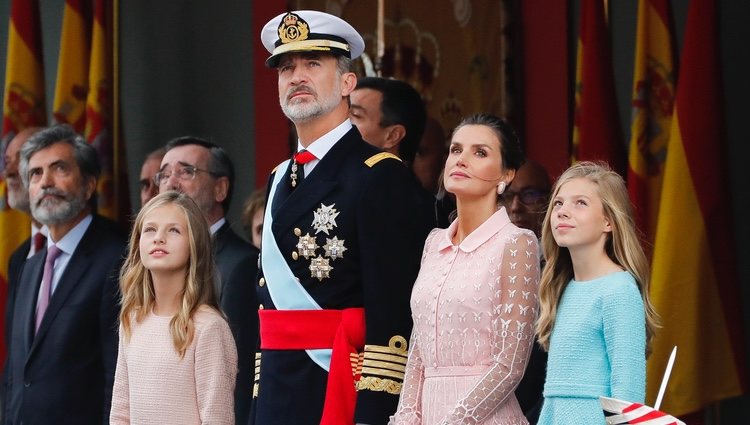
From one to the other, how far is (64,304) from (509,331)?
7.67ft

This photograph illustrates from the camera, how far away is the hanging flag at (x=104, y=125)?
308 inches

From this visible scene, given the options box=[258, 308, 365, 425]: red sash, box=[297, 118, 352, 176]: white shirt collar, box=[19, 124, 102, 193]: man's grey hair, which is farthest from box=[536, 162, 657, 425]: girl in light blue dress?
box=[19, 124, 102, 193]: man's grey hair

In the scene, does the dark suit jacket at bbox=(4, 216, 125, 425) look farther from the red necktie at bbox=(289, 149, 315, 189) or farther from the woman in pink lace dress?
the woman in pink lace dress

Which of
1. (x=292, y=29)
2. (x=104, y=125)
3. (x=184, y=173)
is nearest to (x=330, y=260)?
(x=292, y=29)

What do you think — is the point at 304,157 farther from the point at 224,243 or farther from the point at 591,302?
the point at 224,243

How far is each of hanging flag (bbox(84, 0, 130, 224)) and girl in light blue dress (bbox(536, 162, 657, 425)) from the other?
398cm

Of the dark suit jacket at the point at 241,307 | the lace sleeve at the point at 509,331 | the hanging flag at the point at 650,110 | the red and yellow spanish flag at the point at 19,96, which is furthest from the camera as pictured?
the red and yellow spanish flag at the point at 19,96

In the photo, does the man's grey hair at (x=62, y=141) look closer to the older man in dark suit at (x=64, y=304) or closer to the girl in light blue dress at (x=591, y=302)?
the older man in dark suit at (x=64, y=304)

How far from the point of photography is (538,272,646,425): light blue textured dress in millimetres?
3943

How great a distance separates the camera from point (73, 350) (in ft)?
19.1

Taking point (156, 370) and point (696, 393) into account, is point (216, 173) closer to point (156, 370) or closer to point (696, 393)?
Answer: point (156, 370)

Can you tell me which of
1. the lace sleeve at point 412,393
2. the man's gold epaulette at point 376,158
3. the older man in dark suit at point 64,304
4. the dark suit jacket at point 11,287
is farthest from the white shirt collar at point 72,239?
the lace sleeve at point 412,393

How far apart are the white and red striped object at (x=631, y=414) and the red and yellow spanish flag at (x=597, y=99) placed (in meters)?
2.71

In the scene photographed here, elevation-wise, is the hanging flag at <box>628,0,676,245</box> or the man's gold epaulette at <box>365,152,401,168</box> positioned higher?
the hanging flag at <box>628,0,676,245</box>
